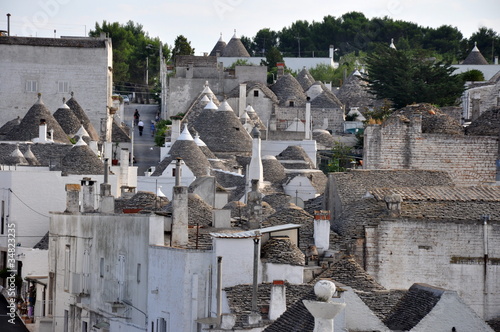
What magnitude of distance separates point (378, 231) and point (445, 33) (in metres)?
93.2

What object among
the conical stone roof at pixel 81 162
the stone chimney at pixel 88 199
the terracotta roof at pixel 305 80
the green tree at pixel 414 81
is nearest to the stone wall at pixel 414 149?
the stone chimney at pixel 88 199

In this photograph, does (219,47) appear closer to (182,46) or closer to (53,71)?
(182,46)

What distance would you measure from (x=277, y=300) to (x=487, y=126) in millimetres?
22677

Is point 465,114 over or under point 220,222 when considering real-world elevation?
over

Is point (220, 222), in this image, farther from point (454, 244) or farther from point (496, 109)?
point (496, 109)

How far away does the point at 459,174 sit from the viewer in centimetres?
4528

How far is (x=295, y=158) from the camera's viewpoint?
63.1m

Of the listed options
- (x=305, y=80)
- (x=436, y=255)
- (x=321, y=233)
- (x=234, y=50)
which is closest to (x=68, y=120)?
(x=305, y=80)

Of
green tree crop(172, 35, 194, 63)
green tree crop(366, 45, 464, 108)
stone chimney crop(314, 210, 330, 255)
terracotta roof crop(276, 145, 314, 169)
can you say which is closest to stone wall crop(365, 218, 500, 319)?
stone chimney crop(314, 210, 330, 255)

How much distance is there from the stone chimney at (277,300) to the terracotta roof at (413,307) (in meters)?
1.78

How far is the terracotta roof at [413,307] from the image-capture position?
23422 mm

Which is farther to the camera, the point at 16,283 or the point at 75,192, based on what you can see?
the point at 16,283

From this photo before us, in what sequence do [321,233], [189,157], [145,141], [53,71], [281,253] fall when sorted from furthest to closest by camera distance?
1. [145,141]
2. [53,71]
3. [189,157]
4. [321,233]
5. [281,253]

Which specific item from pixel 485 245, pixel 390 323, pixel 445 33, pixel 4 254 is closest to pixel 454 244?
pixel 485 245
